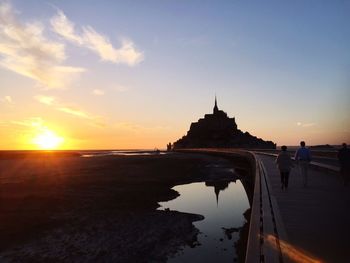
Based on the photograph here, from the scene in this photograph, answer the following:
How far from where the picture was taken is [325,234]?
819 centimetres

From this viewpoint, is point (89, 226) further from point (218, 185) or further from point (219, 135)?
point (219, 135)

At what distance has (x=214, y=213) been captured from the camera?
73.8ft

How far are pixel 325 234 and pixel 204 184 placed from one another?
30.2 m

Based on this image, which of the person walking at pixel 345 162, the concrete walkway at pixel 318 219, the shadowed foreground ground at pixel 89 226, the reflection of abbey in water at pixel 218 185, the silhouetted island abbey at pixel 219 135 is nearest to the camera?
the concrete walkway at pixel 318 219

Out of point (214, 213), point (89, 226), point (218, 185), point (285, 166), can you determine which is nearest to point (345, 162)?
point (285, 166)

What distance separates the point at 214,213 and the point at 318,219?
13.1 m

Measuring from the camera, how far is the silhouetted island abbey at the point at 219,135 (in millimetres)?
156600

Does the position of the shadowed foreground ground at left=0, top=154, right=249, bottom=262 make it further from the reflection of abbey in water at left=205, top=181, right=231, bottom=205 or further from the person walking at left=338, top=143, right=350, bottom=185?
the person walking at left=338, top=143, right=350, bottom=185

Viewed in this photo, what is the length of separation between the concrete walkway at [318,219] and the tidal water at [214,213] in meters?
3.12

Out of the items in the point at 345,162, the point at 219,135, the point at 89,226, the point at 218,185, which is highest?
the point at 219,135

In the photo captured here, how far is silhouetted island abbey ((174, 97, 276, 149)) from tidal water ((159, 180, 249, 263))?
11851 cm

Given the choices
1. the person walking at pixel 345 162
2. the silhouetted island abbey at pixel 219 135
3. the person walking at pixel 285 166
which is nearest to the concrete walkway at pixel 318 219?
the person walking at pixel 285 166

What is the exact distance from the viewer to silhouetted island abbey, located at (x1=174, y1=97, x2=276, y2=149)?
156600mm

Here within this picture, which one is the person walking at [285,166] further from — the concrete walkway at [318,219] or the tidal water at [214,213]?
the tidal water at [214,213]
